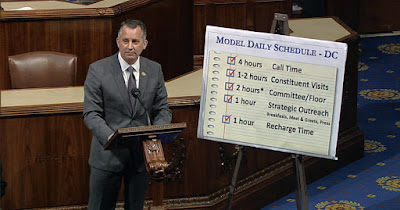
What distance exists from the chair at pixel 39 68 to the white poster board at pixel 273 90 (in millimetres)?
1485

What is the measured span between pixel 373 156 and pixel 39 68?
8.78 feet

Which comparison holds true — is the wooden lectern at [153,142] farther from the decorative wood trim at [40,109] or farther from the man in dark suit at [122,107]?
the decorative wood trim at [40,109]

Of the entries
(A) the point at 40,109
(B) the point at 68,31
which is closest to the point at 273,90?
(A) the point at 40,109

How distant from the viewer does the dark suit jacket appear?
4109 millimetres

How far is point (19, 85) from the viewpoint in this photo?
5336 mm

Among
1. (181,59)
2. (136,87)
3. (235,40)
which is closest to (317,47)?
(235,40)

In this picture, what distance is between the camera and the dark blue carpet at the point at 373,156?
561 cm

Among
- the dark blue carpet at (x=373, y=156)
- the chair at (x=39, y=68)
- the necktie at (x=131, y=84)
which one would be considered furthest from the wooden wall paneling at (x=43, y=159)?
the dark blue carpet at (x=373, y=156)

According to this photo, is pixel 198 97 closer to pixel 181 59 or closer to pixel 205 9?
pixel 181 59

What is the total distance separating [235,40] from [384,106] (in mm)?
3642

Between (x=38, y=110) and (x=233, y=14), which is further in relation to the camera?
(x=233, y=14)

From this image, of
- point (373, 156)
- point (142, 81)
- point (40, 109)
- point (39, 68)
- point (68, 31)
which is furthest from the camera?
point (373, 156)

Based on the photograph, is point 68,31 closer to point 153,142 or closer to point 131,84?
point 131,84

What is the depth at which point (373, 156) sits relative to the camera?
6406 mm
